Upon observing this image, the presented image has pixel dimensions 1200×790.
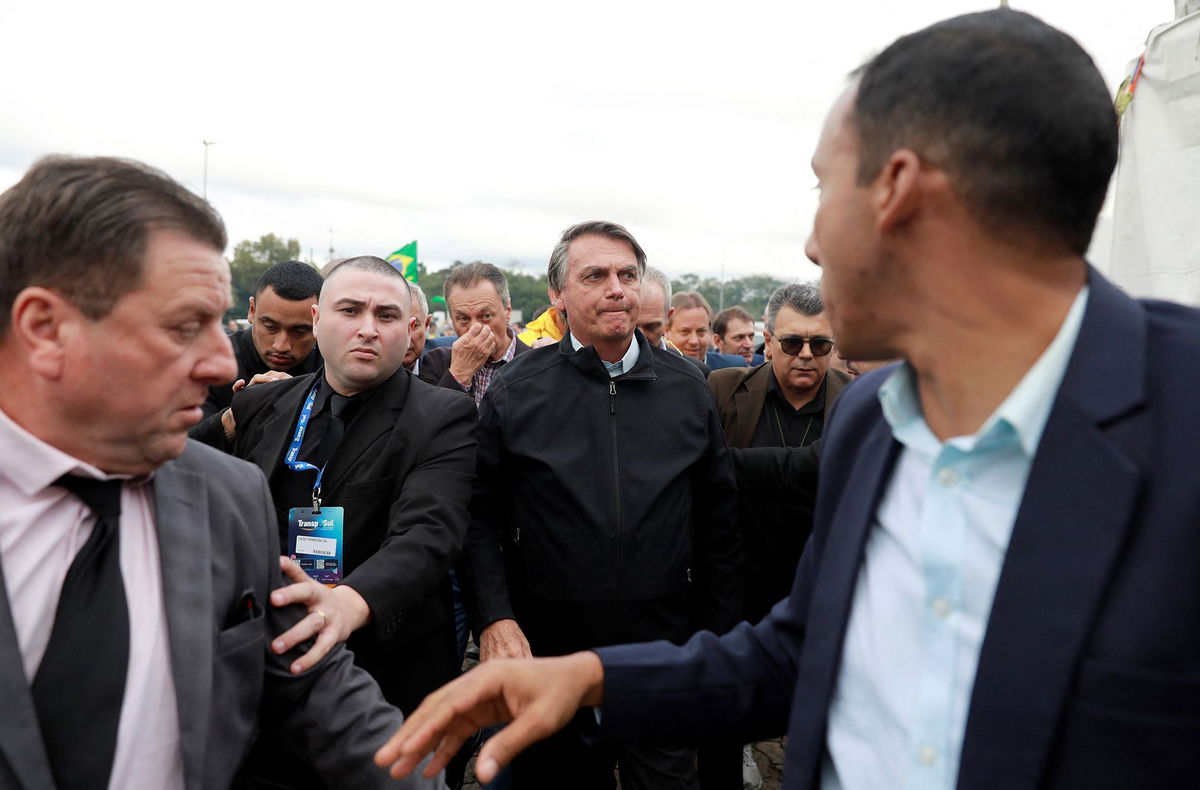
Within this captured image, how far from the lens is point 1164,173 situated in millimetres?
3229

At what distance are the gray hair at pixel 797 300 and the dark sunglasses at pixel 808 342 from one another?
140 millimetres

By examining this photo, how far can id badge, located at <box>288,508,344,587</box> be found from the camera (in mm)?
2832

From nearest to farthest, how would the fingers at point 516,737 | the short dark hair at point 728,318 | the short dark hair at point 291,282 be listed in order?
the fingers at point 516,737, the short dark hair at point 291,282, the short dark hair at point 728,318

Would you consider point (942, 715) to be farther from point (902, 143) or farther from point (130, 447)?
point (130, 447)

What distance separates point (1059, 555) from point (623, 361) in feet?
8.31

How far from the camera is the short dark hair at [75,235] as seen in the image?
1432 millimetres

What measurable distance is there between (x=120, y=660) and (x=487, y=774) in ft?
2.21

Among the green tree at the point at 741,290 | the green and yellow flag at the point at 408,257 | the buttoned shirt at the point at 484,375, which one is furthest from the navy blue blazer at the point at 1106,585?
the green tree at the point at 741,290

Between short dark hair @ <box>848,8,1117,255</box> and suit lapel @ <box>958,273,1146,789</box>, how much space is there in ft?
0.55

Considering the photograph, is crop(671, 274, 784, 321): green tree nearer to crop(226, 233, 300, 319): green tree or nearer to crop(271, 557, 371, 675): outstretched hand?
crop(226, 233, 300, 319): green tree

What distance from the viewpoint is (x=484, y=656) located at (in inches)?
126

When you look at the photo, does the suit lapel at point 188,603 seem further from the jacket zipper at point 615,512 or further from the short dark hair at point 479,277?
the short dark hair at point 479,277

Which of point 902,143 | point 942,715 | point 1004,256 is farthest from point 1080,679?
point 902,143

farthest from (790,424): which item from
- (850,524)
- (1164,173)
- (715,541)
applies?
(850,524)
